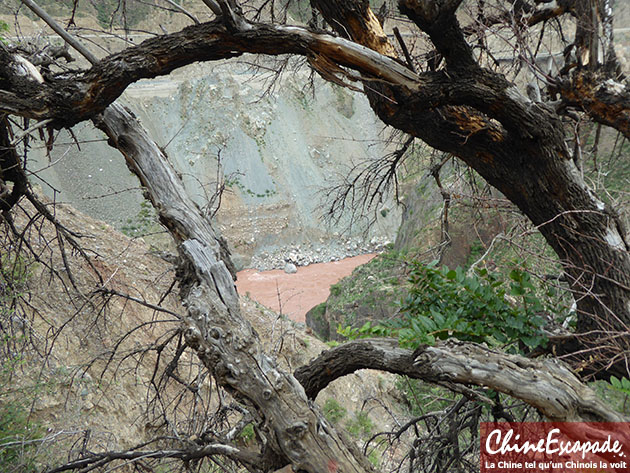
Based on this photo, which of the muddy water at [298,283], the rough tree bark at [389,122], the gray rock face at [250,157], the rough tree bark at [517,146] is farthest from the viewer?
the gray rock face at [250,157]

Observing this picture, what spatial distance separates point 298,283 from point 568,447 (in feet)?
60.6

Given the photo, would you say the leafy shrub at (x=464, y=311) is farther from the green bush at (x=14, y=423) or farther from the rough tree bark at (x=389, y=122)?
the green bush at (x=14, y=423)

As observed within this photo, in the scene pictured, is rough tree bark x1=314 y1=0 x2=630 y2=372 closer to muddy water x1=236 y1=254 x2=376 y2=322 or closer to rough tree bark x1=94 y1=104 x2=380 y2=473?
rough tree bark x1=94 y1=104 x2=380 y2=473

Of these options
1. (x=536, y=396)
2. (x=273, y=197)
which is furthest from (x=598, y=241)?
(x=273, y=197)

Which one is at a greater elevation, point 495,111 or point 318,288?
point 318,288

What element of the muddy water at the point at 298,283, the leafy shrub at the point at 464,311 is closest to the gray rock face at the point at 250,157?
the muddy water at the point at 298,283

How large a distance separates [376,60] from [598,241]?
6.11 feet

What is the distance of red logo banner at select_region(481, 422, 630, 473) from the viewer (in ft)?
7.14

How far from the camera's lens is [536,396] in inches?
93.2

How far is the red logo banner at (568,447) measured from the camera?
2.18 meters

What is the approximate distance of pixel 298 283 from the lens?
67.9 feet

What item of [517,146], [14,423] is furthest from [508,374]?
[14,423]

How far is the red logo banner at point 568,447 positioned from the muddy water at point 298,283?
13.9 meters

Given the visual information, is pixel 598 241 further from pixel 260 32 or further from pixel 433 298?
pixel 260 32
